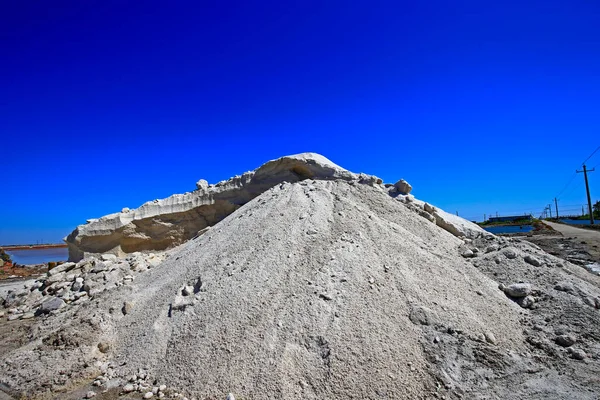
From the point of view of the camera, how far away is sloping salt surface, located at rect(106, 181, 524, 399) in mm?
3750

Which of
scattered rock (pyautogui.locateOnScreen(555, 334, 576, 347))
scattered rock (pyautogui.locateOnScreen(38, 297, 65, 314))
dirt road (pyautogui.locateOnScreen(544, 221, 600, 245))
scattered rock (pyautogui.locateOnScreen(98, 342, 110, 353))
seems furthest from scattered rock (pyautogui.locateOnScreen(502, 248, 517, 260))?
dirt road (pyautogui.locateOnScreen(544, 221, 600, 245))

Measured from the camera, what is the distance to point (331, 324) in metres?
4.20

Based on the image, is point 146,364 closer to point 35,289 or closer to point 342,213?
point 342,213

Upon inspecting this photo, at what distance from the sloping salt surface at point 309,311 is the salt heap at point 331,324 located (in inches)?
0.7

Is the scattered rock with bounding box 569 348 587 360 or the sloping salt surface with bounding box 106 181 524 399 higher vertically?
the sloping salt surface with bounding box 106 181 524 399

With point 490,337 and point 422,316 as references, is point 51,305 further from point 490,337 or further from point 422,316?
point 490,337

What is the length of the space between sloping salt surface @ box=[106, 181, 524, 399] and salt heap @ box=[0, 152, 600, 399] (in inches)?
0.7

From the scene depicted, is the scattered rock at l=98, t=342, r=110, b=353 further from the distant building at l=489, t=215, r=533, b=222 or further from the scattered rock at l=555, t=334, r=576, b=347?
the distant building at l=489, t=215, r=533, b=222

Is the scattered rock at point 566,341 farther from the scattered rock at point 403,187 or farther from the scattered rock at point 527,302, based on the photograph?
the scattered rock at point 403,187

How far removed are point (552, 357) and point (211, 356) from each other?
4.06 meters

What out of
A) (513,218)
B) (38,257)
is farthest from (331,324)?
(513,218)

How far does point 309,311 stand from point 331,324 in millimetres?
340

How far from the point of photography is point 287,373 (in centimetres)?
372

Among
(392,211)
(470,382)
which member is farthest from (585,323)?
(392,211)
